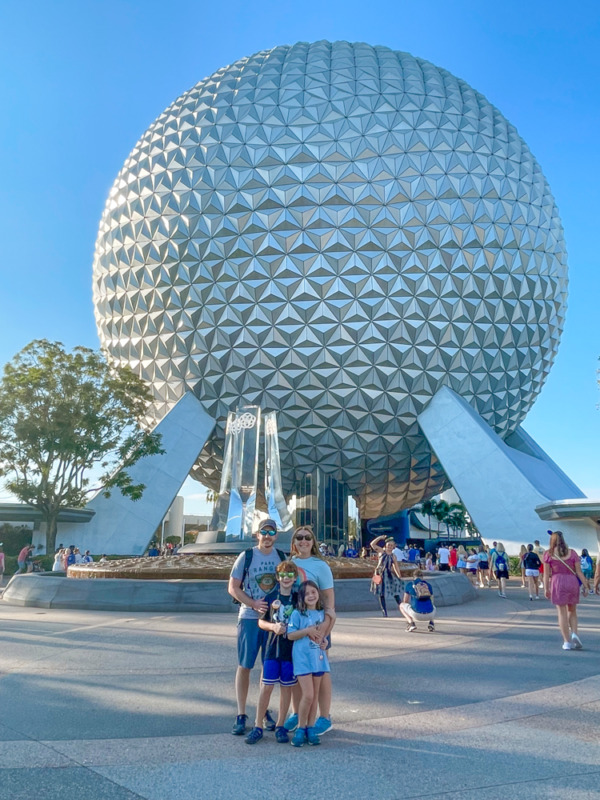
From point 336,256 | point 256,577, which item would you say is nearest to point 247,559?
point 256,577

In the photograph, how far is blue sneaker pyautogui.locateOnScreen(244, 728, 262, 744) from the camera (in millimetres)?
3996

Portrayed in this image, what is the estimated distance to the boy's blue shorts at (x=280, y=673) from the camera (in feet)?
13.9

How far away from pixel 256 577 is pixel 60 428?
2032 centimetres

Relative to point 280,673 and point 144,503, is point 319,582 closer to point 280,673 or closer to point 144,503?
point 280,673

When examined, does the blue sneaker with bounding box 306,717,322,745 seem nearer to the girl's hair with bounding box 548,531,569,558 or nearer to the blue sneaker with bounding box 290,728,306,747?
the blue sneaker with bounding box 290,728,306,747

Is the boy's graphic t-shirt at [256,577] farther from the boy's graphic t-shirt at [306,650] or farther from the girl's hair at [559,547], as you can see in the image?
the girl's hair at [559,547]

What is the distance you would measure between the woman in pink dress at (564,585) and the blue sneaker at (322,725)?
4326mm

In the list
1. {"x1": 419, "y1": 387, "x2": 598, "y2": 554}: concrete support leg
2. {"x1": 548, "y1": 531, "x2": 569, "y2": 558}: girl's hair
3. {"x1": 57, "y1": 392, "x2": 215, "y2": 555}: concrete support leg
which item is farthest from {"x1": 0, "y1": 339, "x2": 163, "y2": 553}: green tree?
{"x1": 548, "y1": 531, "x2": 569, "y2": 558}: girl's hair

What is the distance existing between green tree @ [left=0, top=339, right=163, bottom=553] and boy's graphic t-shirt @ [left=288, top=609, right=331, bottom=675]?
2033 centimetres

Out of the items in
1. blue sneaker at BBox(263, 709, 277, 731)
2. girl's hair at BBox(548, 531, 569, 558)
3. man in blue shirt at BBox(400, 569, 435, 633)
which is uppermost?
girl's hair at BBox(548, 531, 569, 558)

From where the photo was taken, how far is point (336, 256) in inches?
998

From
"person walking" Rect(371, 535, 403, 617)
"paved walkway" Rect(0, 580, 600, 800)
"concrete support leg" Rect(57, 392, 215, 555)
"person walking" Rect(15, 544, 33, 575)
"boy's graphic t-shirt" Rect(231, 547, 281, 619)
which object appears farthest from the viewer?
"concrete support leg" Rect(57, 392, 215, 555)

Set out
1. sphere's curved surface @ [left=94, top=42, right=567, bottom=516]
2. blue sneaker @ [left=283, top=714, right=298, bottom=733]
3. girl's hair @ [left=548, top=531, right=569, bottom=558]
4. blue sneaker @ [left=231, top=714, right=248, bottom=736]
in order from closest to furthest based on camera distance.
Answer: blue sneaker @ [left=231, top=714, right=248, bottom=736]
blue sneaker @ [left=283, top=714, right=298, bottom=733]
girl's hair @ [left=548, top=531, right=569, bottom=558]
sphere's curved surface @ [left=94, top=42, right=567, bottom=516]

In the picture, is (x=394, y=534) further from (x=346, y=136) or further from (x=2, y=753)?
(x=2, y=753)
